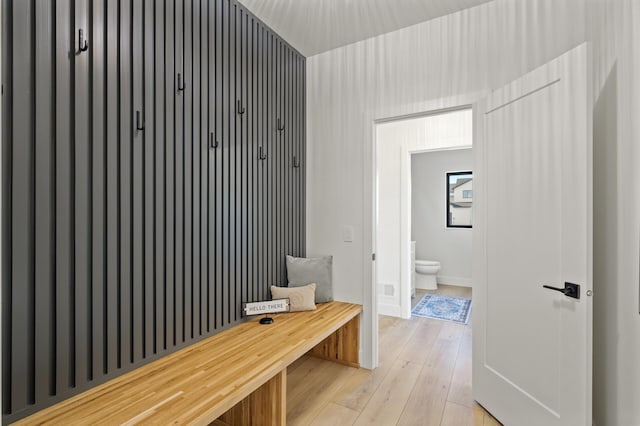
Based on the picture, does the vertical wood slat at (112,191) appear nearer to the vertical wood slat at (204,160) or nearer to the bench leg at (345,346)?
the vertical wood slat at (204,160)

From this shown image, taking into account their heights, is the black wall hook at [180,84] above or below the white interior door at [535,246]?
above

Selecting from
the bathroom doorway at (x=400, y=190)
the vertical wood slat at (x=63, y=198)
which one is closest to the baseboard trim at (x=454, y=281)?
the bathroom doorway at (x=400, y=190)

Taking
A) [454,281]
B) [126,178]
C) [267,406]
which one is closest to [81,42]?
[126,178]

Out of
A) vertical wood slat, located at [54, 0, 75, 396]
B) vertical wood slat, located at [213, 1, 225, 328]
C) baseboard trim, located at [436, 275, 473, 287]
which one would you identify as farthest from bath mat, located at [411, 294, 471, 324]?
vertical wood slat, located at [54, 0, 75, 396]

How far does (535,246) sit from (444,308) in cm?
279

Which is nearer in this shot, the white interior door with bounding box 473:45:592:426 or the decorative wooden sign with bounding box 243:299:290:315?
the white interior door with bounding box 473:45:592:426

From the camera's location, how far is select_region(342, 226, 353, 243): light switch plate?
288 centimetres

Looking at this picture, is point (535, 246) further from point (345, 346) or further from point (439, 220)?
point (439, 220)

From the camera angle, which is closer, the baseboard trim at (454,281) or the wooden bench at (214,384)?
the wooden bench at (214,384)

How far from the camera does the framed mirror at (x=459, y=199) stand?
561cm

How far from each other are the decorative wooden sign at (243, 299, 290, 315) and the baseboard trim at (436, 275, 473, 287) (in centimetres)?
406

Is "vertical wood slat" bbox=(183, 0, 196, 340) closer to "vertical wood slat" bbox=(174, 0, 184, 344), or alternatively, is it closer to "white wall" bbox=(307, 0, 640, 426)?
"vertical wood slat" bbox=(174, 0, 184, 344)

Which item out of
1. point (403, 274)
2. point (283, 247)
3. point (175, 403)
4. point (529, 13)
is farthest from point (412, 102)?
point (175, 403)

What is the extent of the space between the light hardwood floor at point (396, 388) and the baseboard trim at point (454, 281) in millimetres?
2504
